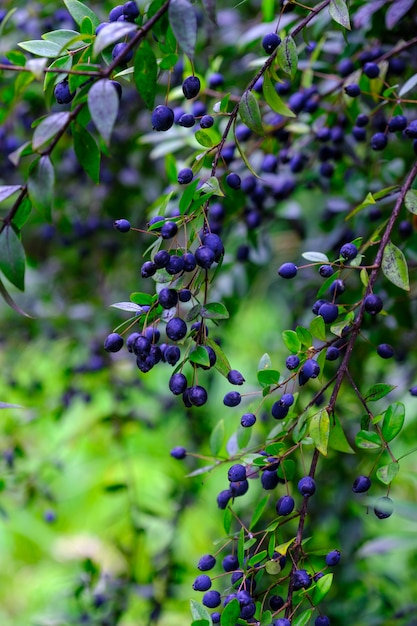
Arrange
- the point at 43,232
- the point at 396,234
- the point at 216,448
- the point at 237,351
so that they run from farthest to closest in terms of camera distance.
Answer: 1. the point at 237,351
2. the point at 43,232
3. the point at 396,234
4. the point at 216,448

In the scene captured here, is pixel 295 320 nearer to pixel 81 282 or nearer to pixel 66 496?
pixel 81 282

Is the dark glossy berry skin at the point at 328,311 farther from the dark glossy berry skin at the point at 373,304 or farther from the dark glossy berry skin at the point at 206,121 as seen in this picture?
the dark glossy berry skin at the point at 206,121

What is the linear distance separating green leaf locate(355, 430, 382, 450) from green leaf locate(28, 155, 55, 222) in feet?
1.12

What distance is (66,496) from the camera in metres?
2.82

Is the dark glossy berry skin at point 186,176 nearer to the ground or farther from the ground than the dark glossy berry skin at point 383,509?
farther from the ground

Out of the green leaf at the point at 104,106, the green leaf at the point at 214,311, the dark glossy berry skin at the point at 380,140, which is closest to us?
the green leaf at the point at 104,106

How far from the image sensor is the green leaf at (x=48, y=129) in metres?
0.55

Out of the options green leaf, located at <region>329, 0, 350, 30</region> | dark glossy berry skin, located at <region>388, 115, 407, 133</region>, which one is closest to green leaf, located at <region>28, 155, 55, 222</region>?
green leaf, located at <region>329, 0, 350, 30</region>

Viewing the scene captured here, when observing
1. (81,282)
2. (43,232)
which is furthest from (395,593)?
(43,232)

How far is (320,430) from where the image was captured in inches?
24.5

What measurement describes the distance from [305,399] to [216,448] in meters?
0.74

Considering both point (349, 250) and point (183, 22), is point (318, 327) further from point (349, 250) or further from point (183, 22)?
point (183, 22)

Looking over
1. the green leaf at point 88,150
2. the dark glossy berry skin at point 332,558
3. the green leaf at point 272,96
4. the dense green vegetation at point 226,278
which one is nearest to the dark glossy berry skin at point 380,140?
the dense green vegetation at point 226,278

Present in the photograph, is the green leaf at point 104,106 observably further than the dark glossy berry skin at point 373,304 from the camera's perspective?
No
